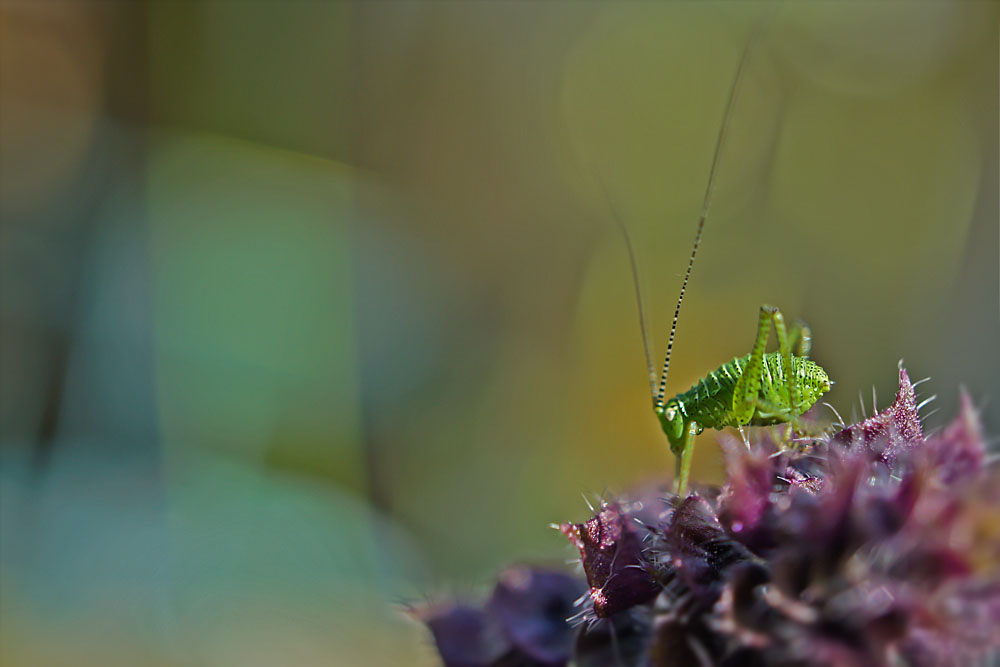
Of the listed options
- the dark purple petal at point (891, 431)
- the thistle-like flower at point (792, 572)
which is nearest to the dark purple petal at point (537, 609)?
the thistle-like flower at point (792, 572)

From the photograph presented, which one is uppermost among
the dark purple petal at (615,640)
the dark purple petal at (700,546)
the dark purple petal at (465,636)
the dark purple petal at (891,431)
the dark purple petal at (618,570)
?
the dark purple petal at (891,431)

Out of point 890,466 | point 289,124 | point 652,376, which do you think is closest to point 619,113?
point 289,124

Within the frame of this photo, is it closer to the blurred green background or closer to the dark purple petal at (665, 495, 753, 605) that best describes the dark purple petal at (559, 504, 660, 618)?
the dark purple petal at (665, 495, 753, 605)

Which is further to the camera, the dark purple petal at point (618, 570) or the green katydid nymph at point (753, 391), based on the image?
the green katydid nymph at point (753, 391)

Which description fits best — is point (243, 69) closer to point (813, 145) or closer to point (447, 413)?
point (447, 413)

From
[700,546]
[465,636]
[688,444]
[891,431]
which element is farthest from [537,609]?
[688,444]

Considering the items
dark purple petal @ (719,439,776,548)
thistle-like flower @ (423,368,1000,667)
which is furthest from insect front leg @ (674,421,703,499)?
dark purple petal @ (719,439,776,548)

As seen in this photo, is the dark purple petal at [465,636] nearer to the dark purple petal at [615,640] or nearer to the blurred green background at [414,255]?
the dark purple petal at [615,640]

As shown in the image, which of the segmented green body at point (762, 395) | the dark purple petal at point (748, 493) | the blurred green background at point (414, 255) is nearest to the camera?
the dark purple petal at point (748, 493)
